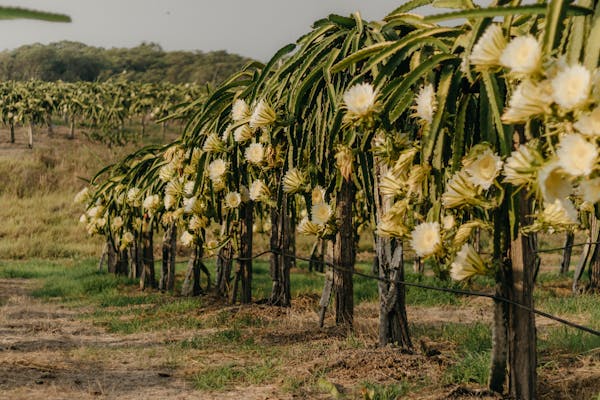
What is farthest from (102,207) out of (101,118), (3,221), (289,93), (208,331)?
(101,118)

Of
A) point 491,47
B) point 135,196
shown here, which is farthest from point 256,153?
point 135,196

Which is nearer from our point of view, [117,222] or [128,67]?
[117,222]

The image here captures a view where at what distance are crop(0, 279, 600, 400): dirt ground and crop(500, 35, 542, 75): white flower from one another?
1.54 m

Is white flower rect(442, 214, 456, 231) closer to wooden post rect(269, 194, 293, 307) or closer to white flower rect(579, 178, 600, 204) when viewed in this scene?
white flower rect(579, 178, 600, 204)

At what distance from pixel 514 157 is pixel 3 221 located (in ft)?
66.5

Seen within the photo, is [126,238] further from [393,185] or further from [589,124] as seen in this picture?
[589,124]

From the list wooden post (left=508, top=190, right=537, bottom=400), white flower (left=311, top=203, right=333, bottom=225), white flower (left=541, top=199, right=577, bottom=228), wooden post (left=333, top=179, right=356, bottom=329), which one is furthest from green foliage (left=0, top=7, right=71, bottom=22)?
wooden post (left=333, top=179, right=356, bottom=329)

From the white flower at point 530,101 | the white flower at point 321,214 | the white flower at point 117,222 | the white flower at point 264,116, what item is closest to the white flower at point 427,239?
the white flower at point 530,101

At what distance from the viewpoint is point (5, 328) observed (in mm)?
5738

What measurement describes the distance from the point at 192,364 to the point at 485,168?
8.65 ft

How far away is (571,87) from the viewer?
4.90 ft

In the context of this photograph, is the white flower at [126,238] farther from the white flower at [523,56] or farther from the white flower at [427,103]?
the white flower at [523,56]

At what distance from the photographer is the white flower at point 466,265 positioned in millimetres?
2149

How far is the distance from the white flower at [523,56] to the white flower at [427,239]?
75 cm
